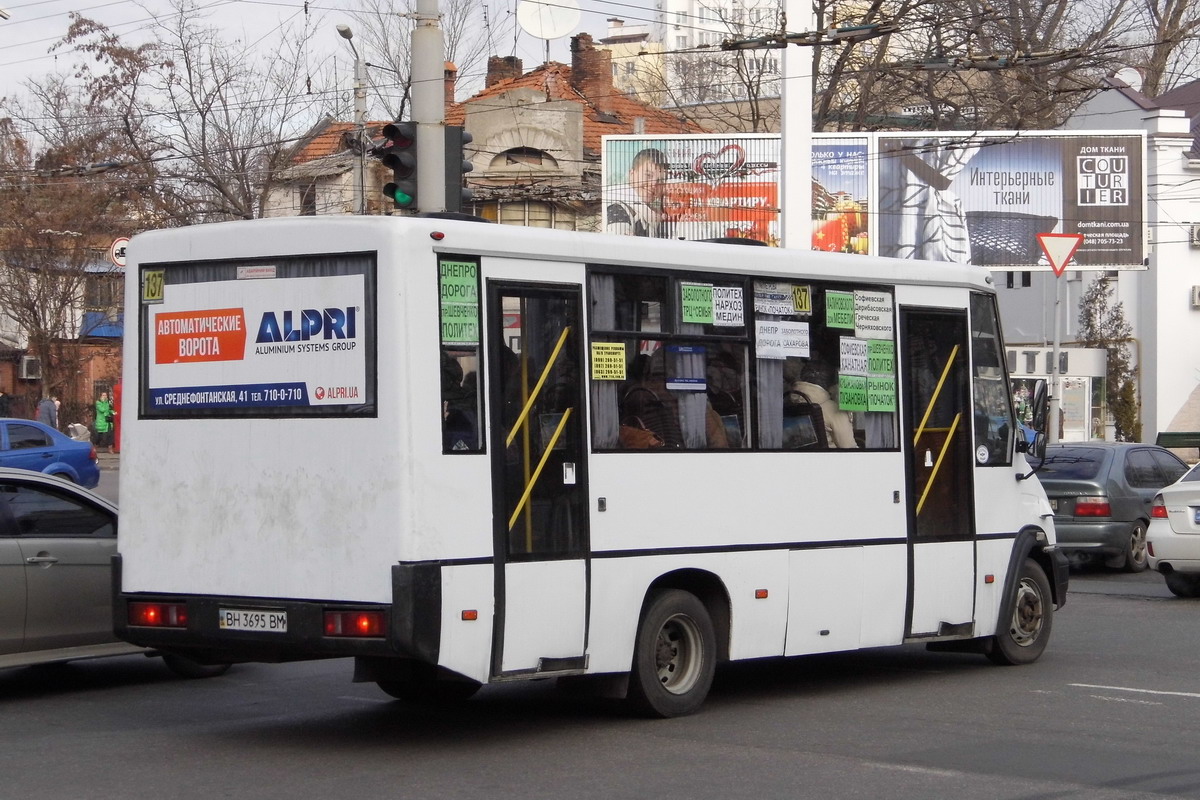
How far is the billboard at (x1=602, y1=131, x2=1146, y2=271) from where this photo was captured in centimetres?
3425

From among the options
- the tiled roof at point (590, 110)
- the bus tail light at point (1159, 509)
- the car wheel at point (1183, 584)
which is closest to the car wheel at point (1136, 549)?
the car wheel at point (1183, 584)

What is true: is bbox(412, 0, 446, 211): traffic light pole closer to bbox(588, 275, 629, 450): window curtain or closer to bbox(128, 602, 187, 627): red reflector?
bbox(588, 275, 629, 450): window curtain

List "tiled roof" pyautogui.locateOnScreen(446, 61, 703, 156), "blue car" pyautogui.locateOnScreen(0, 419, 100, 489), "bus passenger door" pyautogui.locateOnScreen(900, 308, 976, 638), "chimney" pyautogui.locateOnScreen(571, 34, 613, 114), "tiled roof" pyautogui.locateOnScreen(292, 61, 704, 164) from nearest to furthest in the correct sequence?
"bus passenger door" pyautogui.locateOnScreen(900, 308, 976, 638), "blue car" pyautogui.locateOnScreen(0, 419, 100, 489), "tiled roof" pyautogui.locateOnScreen(292, 61, 704, 164), "tiled roof" pyautogui.locateOnScreen(446, 61, 703, 156), "chimney" pyautogui.locateOnScreen(571, 34, 613, 114)

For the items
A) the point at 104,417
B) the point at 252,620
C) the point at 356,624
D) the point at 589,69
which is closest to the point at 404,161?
the point at 252,620

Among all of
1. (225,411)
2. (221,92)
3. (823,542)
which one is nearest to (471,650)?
(225,411)

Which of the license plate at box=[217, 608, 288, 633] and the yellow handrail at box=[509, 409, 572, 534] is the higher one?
the yellow handrail at box=[509, 409, 572, 534]

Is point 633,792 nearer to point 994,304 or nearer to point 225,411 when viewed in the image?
point 225,411

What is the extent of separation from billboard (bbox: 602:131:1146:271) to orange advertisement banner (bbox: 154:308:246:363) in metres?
26.2

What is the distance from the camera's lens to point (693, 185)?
34688mm

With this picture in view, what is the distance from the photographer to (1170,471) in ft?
66.2

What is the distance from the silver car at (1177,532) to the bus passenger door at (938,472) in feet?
19.2

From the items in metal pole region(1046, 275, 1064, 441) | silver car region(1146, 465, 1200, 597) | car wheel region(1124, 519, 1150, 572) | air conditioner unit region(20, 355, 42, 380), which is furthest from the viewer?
air conditioner unit region(20, 355, 42, 380)

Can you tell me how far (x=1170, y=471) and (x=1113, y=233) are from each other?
625 inches

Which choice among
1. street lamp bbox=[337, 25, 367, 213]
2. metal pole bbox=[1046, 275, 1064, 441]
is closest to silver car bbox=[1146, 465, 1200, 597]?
metal pole bbox=[1046, 275, 1064, 441]
